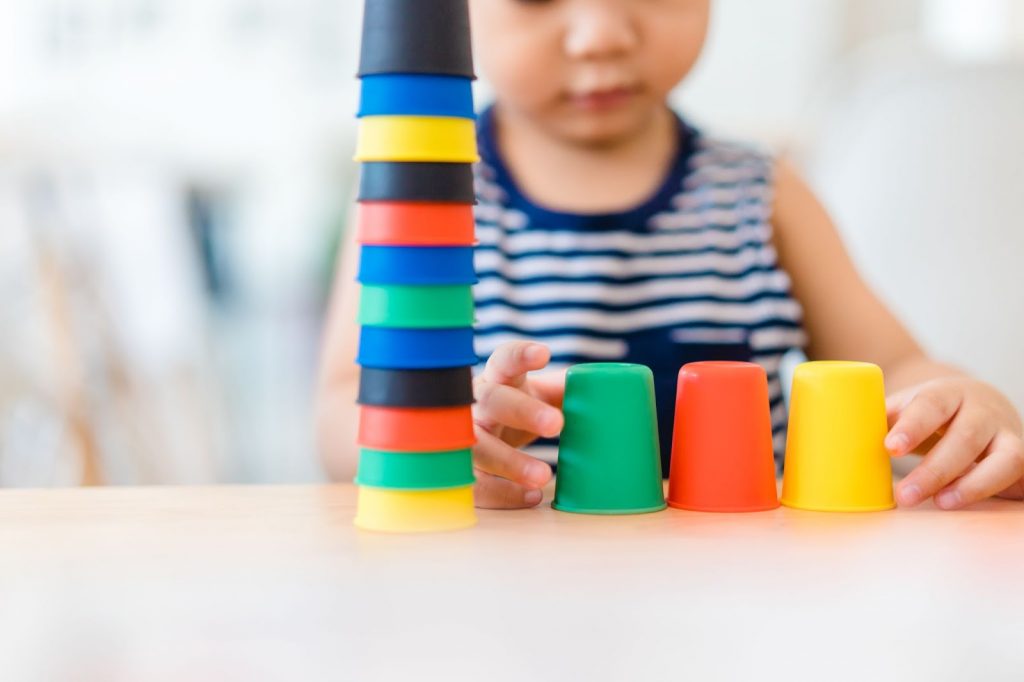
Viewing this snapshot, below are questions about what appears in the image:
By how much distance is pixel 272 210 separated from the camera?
211 cm

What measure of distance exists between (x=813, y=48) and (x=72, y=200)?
136cm

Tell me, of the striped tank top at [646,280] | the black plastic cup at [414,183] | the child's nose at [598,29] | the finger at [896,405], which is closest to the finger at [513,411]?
the black plastic cup at [414,183]

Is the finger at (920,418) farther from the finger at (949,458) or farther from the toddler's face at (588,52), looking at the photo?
the toddler's face at (588,52)

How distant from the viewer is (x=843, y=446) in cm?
54

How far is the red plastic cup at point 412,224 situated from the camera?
1.46ft

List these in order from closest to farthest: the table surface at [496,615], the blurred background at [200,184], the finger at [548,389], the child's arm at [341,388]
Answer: the table surface at [496,615] < the finger at [548,389] < the child's arm at [341,388] < the blurred background at [200,184]

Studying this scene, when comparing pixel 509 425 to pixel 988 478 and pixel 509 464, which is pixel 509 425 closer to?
pixel 509 464

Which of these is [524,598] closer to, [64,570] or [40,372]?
[64,570]

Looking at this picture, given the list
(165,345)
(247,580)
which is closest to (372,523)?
(247,580)

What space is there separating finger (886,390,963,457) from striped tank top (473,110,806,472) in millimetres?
400

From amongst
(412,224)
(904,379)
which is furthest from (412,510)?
(904,379)

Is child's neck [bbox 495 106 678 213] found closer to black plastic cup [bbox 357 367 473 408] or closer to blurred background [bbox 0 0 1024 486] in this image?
black plastic cup [bbox 357 367 473 408]

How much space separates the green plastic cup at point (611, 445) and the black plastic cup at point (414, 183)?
12 cm

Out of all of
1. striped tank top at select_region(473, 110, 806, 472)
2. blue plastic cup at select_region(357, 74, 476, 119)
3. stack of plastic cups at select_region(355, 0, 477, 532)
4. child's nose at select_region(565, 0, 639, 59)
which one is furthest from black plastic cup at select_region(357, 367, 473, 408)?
striped tank top at select_region(473, 110, 806, 472)
